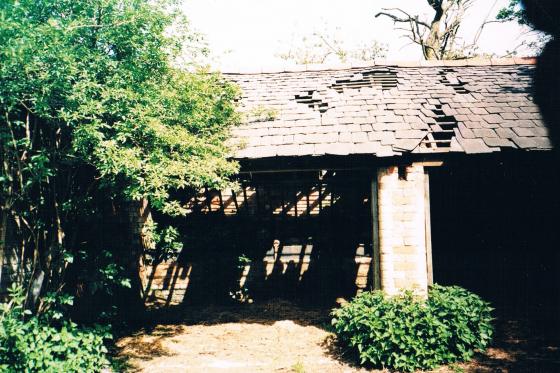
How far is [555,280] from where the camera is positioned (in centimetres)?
805

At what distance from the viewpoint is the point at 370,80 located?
27.2 feet

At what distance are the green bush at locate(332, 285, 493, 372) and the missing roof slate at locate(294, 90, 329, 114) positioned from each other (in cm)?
423

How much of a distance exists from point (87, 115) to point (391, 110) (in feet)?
18.4

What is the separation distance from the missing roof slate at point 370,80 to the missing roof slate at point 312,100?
2.09ft

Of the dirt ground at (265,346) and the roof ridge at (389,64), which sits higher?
the roof ridge at (389,64)

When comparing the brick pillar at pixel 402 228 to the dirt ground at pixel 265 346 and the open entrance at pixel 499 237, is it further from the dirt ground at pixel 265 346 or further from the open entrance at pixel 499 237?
the open entrance at pixel 499 237

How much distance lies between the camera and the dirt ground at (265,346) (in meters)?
5.11

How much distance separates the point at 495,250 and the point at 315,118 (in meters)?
5.84

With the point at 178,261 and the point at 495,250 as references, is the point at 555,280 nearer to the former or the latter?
the point at 495,250

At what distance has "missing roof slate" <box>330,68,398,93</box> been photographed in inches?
318

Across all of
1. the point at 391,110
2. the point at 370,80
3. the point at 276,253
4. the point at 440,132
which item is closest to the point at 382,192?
the point at 440,132

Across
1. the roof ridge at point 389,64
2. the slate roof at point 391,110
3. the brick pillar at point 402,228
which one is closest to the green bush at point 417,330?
the brick pillar at point 402,228

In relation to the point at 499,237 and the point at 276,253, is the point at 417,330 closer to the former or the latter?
the point at 276,253

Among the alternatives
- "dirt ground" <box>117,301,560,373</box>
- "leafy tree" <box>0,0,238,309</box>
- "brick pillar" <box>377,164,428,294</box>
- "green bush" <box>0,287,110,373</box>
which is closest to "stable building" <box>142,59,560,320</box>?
"brick pillar" <box>377,164,428,294</box>
